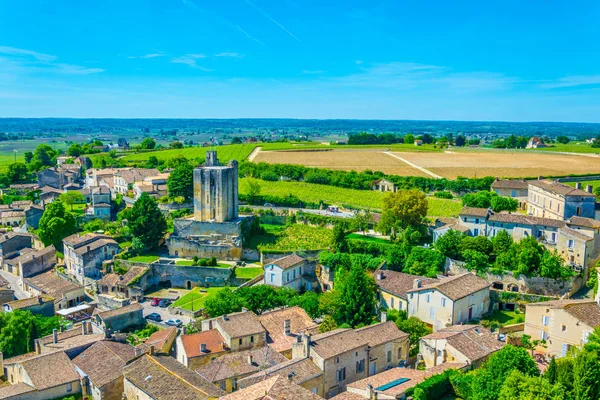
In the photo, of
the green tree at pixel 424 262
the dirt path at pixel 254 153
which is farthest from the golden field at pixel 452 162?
the green tree at pixel 424 262

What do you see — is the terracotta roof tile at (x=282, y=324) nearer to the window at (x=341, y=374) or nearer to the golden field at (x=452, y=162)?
the window at (x=341, y=374)

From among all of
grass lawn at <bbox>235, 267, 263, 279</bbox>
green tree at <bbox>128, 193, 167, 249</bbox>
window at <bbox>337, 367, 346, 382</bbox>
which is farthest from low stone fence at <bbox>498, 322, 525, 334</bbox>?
green tree at <bbox>128, 193, 167, 249</bbox>

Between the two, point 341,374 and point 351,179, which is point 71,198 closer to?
point 351,179

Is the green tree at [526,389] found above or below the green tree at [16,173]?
below

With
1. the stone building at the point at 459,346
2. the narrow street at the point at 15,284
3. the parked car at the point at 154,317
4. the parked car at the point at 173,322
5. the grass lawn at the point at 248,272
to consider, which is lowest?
the narrow street at the point at 15,284

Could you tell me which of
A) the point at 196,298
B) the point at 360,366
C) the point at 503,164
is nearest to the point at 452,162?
the point at 503,164

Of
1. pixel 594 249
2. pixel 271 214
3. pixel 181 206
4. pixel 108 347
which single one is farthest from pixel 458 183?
pixel 108 347
